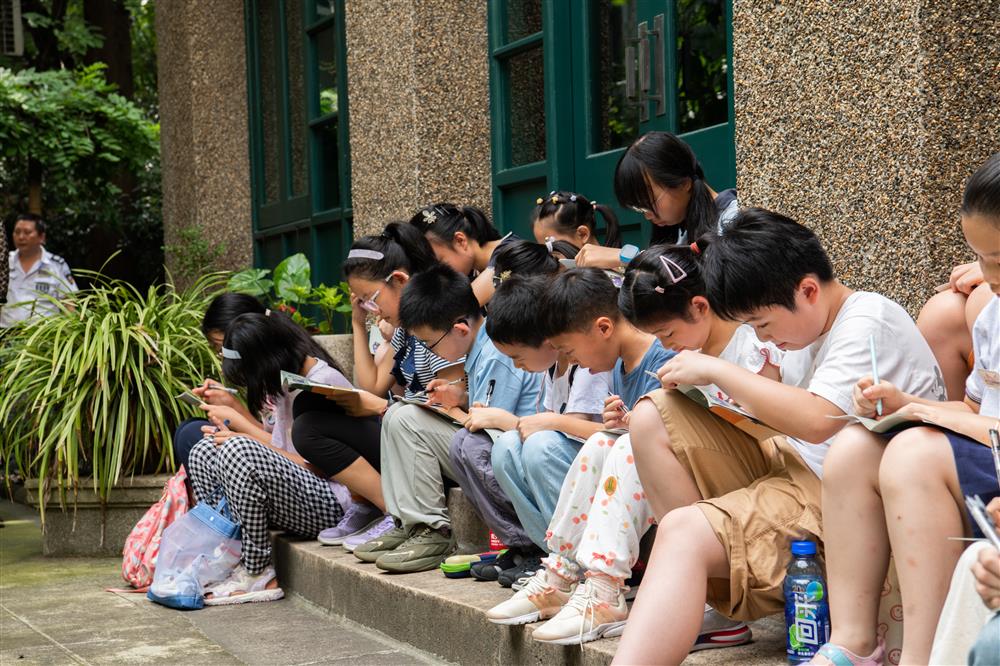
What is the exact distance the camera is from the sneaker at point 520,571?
12.6ft

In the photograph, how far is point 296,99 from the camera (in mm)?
8680

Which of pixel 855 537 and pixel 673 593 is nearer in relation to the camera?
pixel 855 537

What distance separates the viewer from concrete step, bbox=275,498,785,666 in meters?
3.08

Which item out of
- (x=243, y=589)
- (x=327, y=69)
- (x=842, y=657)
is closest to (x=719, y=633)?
(x=842, y=657)

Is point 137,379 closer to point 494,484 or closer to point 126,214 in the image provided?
point 494,484

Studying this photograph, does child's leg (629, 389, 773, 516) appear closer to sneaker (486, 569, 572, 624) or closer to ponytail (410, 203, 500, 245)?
sneaker (486, 569, 572, 624)

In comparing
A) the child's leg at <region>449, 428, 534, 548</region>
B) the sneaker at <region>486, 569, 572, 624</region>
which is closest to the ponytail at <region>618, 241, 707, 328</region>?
the sneaker at <region>486, 569, 572, 624</region>

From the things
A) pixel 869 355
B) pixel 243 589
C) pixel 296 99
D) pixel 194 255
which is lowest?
pixel 243 589

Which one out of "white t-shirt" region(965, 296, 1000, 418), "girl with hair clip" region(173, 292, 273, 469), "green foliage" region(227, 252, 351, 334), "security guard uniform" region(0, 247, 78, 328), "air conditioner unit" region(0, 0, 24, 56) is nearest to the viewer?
"white t-shirt" region(965, 296, 1000, 418)

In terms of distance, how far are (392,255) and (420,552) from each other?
4.29 ft

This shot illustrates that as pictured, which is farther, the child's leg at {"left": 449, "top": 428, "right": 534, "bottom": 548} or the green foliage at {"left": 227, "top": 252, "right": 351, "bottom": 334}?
the green foliage at {"left": 227, "top": 252, "right": 351, "bottom": 334}

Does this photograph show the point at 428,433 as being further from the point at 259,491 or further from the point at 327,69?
the point at 327,69

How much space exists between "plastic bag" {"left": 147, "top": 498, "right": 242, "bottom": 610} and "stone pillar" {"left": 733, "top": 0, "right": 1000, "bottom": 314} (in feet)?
8.40

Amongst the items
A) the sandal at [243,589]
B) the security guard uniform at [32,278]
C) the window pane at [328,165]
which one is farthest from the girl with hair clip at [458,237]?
the security guard uniform at [32,278]
